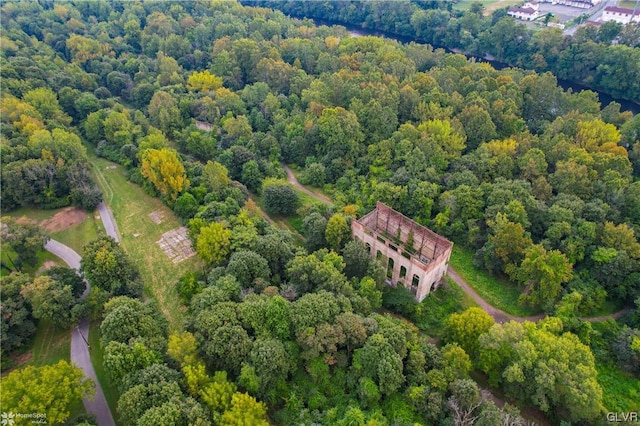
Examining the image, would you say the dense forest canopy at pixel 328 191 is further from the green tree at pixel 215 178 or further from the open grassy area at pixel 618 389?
the open grassy area at pixel 618 389

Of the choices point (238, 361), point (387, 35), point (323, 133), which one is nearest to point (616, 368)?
point (238, 361)

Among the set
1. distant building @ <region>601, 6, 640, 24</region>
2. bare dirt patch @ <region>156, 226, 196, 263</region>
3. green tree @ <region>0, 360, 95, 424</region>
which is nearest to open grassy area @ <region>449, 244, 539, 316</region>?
bare dirt patch @ <region>156, 226, 196, 263</region>

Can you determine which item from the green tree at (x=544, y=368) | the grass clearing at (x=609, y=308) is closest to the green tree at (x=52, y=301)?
the green tree at (x=544, y=368)

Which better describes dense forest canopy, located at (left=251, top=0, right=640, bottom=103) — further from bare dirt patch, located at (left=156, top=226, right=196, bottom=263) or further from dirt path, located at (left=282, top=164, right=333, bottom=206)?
bare dirt patch, located at (left=156, top=226, right=196, bottom=263)

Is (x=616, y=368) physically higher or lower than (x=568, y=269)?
lower

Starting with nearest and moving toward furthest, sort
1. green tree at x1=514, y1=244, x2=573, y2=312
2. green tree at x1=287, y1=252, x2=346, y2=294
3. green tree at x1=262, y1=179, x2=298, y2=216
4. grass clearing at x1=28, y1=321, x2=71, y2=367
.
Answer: grass clearing at x1=28, y1=321, x2=71, y2=367, green tree at x1=287, y1=252, x2=346, y2=294, green tree at x1=514, y1=244, x2=573, y2=312, green tree at x1=262, y1=179, x2=298, y2=216

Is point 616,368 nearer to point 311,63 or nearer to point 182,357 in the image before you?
point 182,357
